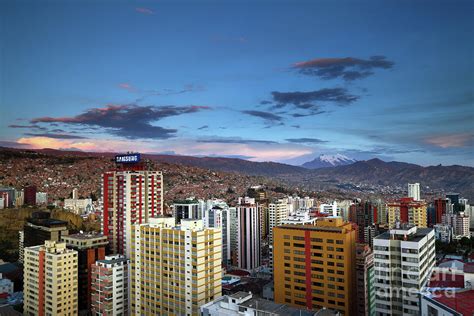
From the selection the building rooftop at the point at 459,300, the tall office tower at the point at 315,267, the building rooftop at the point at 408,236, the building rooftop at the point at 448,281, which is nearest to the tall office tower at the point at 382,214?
the tall office tower at the point at 315,267

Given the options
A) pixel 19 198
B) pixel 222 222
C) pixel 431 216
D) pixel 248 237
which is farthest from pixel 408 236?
pixel 19 198

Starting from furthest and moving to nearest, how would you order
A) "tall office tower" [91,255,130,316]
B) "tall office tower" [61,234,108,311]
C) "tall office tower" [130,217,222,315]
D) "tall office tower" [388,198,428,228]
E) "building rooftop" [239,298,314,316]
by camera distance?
"tall office tower" [388,198,428,228] < "tall office tower" [61,234,108,311] < "tall office tower" [91,255,130,316] < "tall office tower" [130,217,222,315] < "building rooftop" [239,298,314,316]

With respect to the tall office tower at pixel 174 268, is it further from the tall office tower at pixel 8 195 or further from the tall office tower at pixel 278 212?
the tall office tower at pixel 8 195

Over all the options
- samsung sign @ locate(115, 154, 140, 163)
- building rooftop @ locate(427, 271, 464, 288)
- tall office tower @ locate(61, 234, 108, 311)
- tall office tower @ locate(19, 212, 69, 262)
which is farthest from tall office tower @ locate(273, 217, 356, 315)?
tall office tower @ locate(19, 212, 69, 262)

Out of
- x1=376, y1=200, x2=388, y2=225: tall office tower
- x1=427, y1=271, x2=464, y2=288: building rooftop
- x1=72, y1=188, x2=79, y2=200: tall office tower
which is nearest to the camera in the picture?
x1=427, y1=271, x2=464, y2=288: building rooftop

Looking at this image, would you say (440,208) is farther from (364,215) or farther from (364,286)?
(364,286)

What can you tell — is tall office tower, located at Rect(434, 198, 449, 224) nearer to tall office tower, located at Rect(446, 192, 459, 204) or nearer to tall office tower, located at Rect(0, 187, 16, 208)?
tall office tower, located at Rect(446, 192, 459, 204)

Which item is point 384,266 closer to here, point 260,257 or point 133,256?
point 133,256
